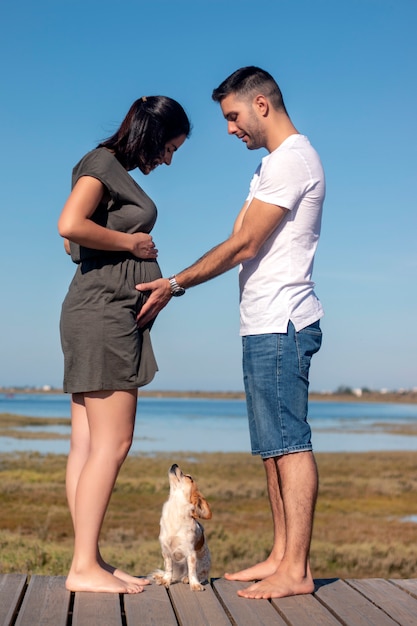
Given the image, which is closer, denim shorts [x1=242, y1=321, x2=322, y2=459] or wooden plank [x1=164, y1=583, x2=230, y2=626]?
wooden plank [x1=164, y1=583, x2=230, y2=626]

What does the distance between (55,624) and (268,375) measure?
1.44 m

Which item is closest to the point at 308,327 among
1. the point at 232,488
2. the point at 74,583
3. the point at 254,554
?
the point at 74,583

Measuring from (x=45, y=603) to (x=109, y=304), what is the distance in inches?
53.1

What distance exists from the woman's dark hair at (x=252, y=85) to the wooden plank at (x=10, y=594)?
257 cm

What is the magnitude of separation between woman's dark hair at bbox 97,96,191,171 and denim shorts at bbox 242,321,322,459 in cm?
102

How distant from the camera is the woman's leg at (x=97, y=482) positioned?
381 centimetres

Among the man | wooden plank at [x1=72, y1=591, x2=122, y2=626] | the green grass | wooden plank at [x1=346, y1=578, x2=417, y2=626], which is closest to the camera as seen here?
wooden plank at [x1=72, y1=591, x2=122, y2=626]

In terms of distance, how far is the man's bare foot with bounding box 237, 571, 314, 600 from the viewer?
3.82 meters

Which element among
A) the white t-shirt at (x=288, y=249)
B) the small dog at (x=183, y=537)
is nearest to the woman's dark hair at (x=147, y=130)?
the white t-shirt at (x=288, y=249)

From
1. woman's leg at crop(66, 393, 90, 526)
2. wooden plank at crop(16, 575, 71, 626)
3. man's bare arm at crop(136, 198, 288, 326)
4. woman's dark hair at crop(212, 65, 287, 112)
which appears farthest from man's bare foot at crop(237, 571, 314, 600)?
woman's dark hair at crop(212, 65, 287, 112)

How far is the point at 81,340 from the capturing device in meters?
3.85

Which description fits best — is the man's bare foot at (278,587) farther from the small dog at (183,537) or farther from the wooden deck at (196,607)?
the small dog at (183,537)

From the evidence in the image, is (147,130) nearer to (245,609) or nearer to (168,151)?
(168,151)

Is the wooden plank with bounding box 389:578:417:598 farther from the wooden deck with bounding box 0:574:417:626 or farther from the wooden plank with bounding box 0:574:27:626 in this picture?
the wooden plank with bounding box 0:574:27:626
